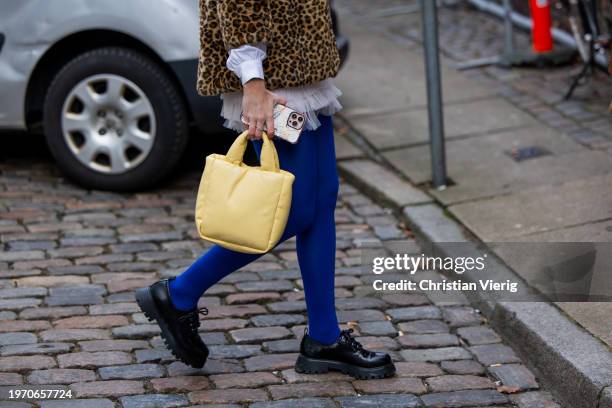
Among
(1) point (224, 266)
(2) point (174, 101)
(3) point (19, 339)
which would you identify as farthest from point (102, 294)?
(2) point (174, 101)

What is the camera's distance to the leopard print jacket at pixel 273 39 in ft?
12.6

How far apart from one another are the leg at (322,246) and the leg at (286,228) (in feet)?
0.16

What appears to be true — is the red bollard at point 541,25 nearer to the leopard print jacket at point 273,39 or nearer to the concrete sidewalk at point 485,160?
the concrete sidewalk at point 485,160

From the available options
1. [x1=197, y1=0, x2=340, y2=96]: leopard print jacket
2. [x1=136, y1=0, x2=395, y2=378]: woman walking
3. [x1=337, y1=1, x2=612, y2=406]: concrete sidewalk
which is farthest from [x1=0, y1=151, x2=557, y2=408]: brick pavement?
[x1=197, y1=0, x2=340, y2=96]: leopard print jacket

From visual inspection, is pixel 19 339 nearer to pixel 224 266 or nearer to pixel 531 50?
pixel 224 266

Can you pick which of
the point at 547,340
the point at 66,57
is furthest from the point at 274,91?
the point at 66,57

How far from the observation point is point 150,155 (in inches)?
258

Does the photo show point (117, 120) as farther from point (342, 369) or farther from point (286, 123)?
point (286, 123)

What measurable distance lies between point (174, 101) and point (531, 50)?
391 centimetres

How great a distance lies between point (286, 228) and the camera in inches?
163

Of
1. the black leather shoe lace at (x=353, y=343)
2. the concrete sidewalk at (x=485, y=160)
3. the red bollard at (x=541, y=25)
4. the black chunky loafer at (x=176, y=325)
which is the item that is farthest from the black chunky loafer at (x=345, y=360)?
the red bollard at (x=541, y=25)

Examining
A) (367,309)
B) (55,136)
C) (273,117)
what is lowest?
(367,309)

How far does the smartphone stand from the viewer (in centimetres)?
398

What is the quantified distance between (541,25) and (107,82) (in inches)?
140
